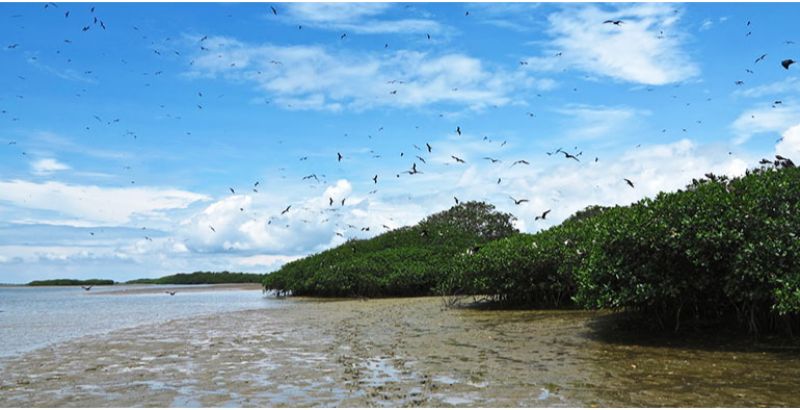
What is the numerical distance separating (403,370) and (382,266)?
2793 cm

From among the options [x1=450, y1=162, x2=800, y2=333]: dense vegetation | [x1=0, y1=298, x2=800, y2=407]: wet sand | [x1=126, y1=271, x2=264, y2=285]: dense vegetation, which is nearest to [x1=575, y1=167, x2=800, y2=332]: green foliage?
[x1=450, y1=162, x2=800, y2=333]: dense vegetation

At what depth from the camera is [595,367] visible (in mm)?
11609

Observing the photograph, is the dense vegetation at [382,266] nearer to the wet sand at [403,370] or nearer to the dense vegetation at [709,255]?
the wet sand at [403,370]

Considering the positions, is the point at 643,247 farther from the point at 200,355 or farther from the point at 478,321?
the point at 200,355

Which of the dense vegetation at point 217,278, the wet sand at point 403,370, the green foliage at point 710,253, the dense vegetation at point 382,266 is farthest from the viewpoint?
the dense vegetation at point 217,278

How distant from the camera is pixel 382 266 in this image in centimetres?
3966

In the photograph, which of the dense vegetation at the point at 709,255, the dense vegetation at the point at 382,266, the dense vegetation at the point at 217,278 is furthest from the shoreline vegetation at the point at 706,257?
Result: the dense vegetation at the point at 217,278

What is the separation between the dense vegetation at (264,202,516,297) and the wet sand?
17.2 m

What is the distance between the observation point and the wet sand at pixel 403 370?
370 inches

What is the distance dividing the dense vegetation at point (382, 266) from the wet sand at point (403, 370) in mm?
17236

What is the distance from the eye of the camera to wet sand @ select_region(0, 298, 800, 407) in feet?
30.8

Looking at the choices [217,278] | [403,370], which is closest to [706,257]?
[403,370]

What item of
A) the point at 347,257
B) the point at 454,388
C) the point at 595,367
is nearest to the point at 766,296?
the point at 595,367

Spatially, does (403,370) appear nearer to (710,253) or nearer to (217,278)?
(710,253)
